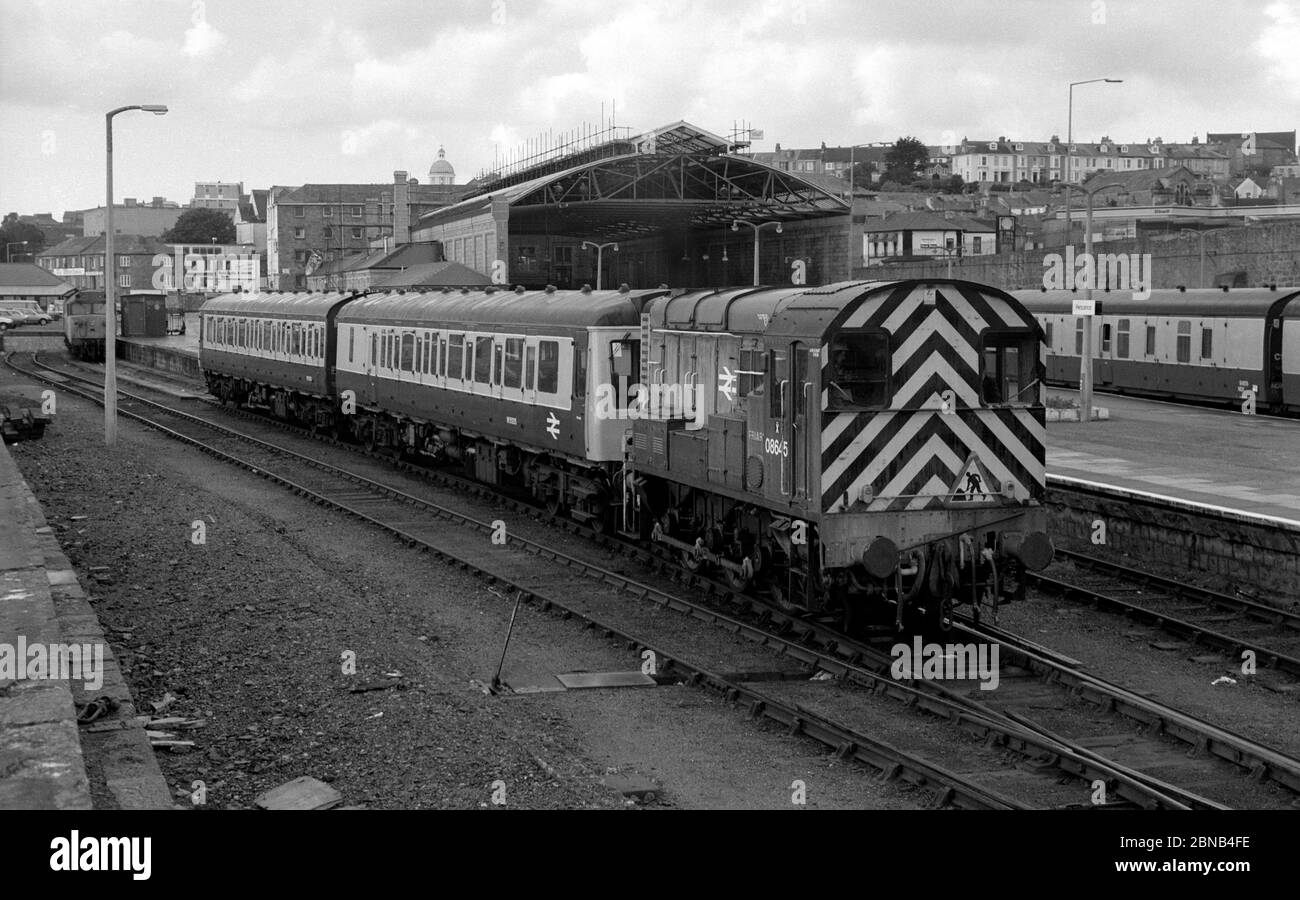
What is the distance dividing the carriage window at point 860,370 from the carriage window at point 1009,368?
1150 millimetres

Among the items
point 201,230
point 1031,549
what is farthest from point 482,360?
point 201,230

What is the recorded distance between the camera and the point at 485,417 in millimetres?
24422

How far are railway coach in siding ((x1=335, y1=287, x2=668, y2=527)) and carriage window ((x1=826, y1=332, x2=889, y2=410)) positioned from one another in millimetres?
6331

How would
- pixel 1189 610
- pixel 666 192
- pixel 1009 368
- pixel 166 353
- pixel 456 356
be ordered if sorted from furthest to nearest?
1. pixel 666 192
2. pixel 166 353
3. pixel 456 356
4. pixel 1189 610
5. pixel 1009 368

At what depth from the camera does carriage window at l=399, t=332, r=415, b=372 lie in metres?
28.7

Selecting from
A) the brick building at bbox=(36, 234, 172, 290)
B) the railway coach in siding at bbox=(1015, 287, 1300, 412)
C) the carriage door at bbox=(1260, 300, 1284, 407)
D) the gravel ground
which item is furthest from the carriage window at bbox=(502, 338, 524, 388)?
the brick building at bbox=(36, 234, 172, 290)

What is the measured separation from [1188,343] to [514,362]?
23.6 m

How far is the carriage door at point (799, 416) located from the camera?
44.0ft

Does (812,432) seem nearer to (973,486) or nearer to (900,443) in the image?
(900,443)

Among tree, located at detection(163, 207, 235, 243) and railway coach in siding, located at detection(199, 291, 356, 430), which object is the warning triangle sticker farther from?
tree, located at detection(163, 207, 235, 243)

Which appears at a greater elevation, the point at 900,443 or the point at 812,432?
the point at 812,432

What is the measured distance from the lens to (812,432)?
43.5 feet

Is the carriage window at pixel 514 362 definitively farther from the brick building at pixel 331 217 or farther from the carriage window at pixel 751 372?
the brick building at pixel 331 217

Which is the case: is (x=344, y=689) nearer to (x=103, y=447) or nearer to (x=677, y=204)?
(x=103, y=447)
